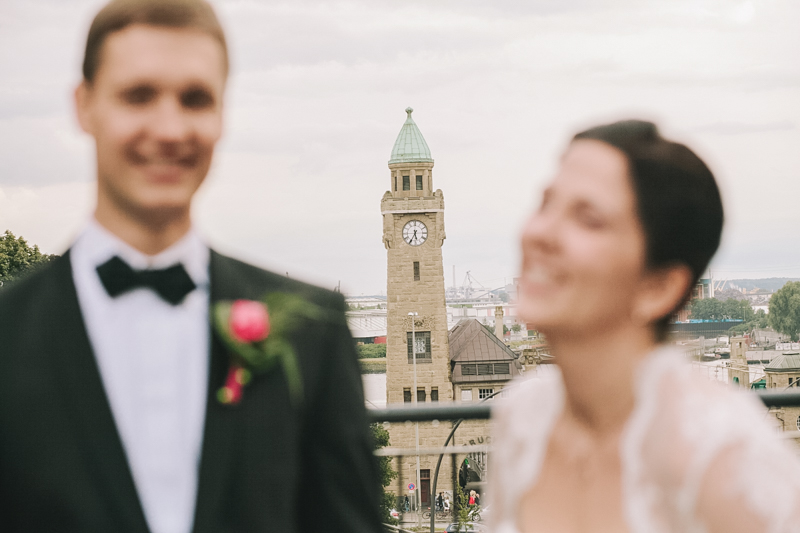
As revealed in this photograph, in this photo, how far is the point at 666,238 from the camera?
4.37 ft

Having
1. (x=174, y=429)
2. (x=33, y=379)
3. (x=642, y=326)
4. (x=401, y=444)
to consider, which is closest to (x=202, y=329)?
(x=174, y=429)

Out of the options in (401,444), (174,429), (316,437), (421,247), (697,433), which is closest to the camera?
(697,433)

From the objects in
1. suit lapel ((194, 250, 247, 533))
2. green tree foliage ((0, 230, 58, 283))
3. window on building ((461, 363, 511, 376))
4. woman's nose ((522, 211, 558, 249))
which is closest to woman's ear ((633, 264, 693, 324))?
woman's nose ((522, 211, 558, 249))

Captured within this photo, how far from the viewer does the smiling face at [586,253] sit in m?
1.31

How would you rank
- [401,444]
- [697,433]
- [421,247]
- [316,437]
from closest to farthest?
[697,433]
[316,437]
[401,444]
[421,247]

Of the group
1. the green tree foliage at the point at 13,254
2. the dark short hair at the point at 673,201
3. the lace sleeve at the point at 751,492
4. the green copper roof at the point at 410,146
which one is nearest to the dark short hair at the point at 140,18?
the dark short hair at the point at 673,201

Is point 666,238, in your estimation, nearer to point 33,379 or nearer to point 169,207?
point 169,207

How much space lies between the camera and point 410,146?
5581cm

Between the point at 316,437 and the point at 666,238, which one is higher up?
the point at 666,238

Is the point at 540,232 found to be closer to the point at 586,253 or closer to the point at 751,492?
the point at 586,253

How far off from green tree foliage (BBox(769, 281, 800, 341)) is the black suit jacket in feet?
191

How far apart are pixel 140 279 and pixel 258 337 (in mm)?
235

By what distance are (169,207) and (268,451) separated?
488 millimetres

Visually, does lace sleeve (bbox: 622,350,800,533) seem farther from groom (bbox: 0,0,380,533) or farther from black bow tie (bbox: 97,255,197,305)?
black bow tie (bbox: 97,255,197,305)
